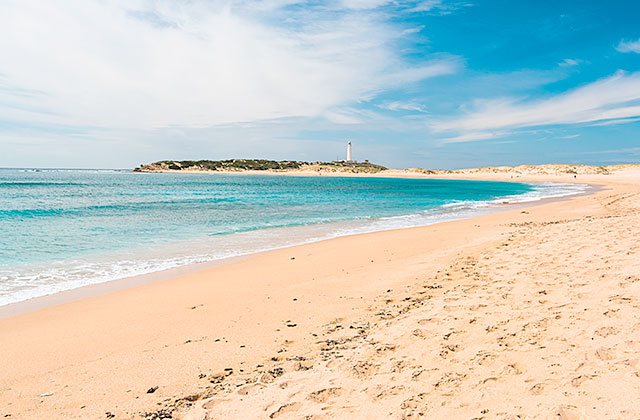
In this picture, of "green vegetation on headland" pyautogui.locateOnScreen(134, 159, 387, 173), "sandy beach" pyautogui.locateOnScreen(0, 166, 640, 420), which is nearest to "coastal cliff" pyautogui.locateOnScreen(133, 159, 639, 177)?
"green vegetation on headland" pyautogui.locateOnScreen(134, 159, 387, 173)

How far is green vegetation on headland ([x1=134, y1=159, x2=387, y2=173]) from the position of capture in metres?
173

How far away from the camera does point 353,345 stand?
5.14m

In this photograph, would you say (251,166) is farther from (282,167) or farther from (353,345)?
(353,345)

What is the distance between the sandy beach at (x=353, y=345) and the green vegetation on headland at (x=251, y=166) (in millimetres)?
160917

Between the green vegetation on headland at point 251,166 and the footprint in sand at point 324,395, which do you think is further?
the green vegetation on headland at point 251,166

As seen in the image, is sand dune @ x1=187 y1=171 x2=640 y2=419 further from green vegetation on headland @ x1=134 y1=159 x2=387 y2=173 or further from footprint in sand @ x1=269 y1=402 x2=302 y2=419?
green vegetation on headland @ x1=134 y1=159 x2=387 y2=173

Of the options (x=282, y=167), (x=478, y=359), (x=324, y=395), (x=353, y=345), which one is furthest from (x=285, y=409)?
(x=282, y=167)

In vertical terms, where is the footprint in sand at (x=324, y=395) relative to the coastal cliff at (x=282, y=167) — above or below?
below

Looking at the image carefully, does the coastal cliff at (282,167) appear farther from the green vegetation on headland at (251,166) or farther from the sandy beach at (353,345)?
the sandy beach at (353,345)

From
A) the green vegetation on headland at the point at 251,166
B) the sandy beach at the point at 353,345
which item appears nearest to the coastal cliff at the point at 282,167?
the green vegetation on headland at the point at 251,166

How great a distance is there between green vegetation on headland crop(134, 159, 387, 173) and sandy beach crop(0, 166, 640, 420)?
160917 millimetres

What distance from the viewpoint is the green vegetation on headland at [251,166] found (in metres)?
173

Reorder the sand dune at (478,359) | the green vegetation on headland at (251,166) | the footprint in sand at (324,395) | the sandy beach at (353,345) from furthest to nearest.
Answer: the green vegetation on headland at (251,166), the footprint in sand at (324,395), the sandy beach at (353,345), the sand dune at (478,359)

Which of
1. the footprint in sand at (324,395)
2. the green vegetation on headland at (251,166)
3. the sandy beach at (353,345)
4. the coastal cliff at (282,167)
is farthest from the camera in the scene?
the green vegetation on headland at (251,166)
